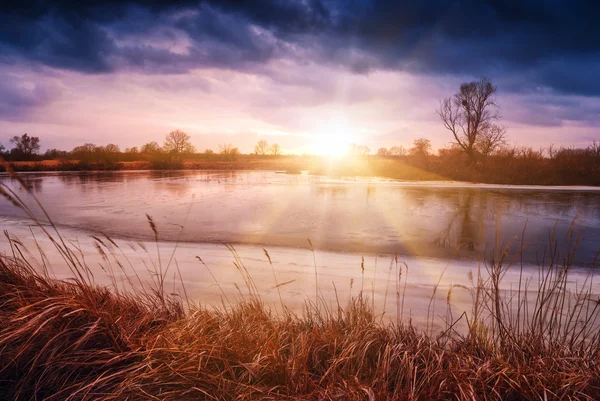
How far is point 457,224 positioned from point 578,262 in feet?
11.9

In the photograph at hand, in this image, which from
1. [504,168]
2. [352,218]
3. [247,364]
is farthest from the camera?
[504,168]

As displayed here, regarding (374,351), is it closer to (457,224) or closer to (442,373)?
(442,373)

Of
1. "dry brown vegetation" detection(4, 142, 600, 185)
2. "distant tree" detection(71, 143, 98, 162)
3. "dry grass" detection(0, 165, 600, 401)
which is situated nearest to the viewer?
"dry grass" detection(0, 165, 600, 401)

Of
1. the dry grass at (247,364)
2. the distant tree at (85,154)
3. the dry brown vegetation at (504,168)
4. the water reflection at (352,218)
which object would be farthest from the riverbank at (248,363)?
the distant tree at (85,154)

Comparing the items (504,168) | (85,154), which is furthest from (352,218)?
(85,154)

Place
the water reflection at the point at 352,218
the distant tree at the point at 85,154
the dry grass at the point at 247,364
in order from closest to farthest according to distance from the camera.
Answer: the dry grass at the point at 247,364 → the water reflection at the point at 352,218 → the distant tree at the point at 85,154

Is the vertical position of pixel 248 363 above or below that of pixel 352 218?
above

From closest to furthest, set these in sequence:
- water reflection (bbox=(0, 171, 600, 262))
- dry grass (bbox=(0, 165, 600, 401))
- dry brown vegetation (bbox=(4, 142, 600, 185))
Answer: dry grass (bbox=(0, 165, 600, 401)), water reflection (bbox=(0, 171, 600, 262)), dry brown vegetation (bbox=(4, 142, 600, 185))

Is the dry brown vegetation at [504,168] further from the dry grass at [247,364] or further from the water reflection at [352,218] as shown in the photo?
the dry grass at [247,364]

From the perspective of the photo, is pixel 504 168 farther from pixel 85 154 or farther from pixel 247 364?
pixel 85 154

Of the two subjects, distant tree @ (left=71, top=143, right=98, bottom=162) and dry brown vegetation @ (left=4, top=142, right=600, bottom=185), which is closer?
dry brown vegetation @ (left=4, top=142, right=600, bottom=185)

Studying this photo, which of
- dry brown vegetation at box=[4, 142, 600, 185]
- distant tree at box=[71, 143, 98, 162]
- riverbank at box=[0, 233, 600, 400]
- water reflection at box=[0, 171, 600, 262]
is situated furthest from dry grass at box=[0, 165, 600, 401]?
distant tree at box=[71, 143, 98, 162]

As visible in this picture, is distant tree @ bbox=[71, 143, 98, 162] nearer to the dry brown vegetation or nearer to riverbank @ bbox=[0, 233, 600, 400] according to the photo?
the dry brown vegetation

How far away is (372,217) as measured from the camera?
10891 mm
